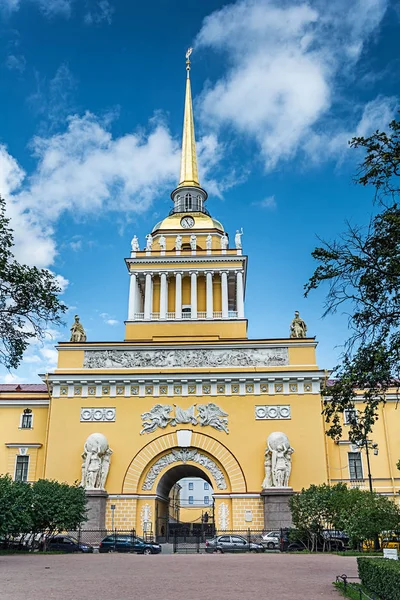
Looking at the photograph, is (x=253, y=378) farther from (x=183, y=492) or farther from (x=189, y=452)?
(x=183, y=492)

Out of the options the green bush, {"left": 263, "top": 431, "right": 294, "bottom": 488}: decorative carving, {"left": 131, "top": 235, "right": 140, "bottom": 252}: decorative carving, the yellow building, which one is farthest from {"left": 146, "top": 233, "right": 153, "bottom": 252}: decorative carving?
the green bush

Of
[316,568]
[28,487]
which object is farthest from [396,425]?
[28,487]

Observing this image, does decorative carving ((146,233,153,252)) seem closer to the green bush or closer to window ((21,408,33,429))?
window ((21,408,33,429))

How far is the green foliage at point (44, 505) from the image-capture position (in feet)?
76.9

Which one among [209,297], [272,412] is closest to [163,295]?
[209,297]

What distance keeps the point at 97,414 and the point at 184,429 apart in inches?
197

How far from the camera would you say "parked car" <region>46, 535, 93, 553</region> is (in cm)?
2684

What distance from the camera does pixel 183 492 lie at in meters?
73.9

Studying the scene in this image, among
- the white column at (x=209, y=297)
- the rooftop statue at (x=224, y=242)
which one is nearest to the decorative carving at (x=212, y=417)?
the white column at (x=209, y=297)

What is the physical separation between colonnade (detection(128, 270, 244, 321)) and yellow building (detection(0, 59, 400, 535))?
10.9 feet

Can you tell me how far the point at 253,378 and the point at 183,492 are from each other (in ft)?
154

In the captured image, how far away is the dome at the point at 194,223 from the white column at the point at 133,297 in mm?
4864

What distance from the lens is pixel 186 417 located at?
104 ft

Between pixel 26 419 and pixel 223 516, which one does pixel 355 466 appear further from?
pixel 26 419
